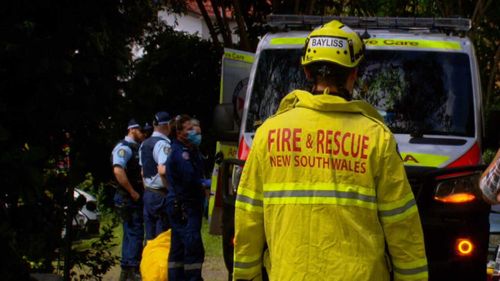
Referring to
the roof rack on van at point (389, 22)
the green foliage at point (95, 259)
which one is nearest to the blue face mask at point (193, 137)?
the roof rack on van at point (389, 22)

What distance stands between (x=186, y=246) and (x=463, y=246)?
2.78m

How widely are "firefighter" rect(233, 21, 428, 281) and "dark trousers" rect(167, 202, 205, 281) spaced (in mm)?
5575

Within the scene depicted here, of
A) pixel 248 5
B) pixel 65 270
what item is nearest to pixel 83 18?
pixel 65 270

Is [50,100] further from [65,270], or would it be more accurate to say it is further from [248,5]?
[248,5]

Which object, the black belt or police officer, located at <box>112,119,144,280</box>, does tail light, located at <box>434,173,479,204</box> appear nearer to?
the black belt

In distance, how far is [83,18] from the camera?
19.4 ft

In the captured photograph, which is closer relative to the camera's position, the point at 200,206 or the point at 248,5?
the point at 200,206

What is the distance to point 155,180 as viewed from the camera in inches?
446

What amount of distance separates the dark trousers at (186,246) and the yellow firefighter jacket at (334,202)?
5636 millimetres

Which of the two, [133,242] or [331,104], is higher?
[331,104]

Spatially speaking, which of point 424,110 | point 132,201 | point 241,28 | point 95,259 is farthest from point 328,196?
point 241,28

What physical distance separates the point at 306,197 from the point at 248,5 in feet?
47.2

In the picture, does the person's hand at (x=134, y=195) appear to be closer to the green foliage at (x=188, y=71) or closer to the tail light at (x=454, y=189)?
the tail light at (x=454, y=189)

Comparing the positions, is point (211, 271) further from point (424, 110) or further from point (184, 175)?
point (424, 110)
